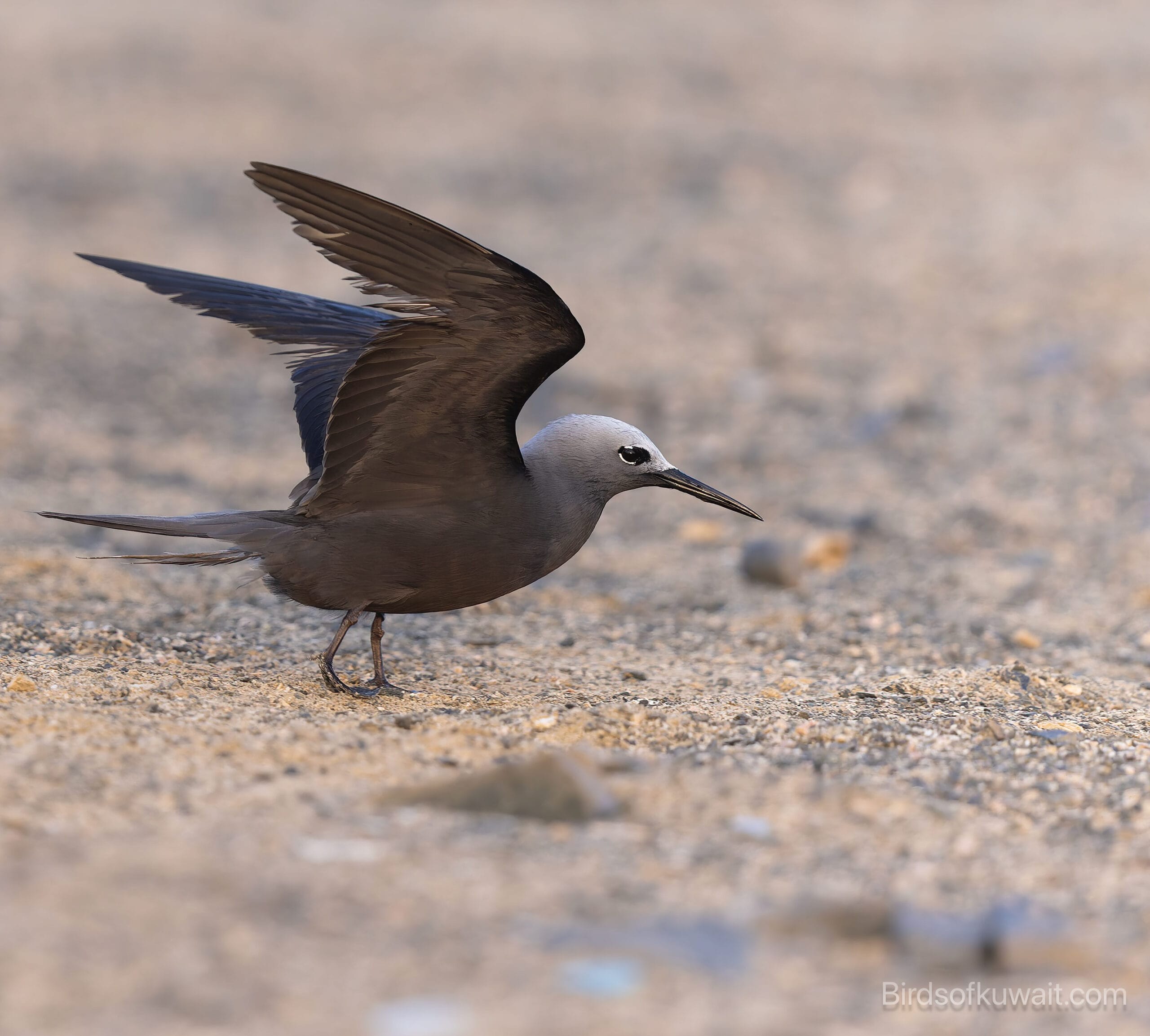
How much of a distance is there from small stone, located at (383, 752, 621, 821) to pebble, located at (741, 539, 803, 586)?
3.35m

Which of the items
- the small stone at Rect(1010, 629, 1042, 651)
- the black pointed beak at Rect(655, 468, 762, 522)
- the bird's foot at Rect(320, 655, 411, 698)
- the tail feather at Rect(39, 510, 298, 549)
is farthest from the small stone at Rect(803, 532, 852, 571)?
the tail feather at Rect(39, 510, 298, 549)

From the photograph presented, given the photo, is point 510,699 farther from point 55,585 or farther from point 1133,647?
point 1133,647

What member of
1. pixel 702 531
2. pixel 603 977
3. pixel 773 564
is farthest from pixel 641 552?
pixel 603 977

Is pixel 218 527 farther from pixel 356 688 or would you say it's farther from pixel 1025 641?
pixel 1025 641

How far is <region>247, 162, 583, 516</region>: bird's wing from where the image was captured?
3.95 metres

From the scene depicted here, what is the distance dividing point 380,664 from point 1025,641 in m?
2.78

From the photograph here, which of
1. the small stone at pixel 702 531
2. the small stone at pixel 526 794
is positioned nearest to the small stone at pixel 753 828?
the small stone at pixel 526 794

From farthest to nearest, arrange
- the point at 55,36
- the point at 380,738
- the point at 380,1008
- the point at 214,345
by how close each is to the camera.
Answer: the point at 55,36 < the point at 214,345 < the point at 380,738 < the point at 380,1008

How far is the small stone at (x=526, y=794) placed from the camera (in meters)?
3.49

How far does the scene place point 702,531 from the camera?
25.3 ft

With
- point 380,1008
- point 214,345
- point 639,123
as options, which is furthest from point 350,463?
point 639,123

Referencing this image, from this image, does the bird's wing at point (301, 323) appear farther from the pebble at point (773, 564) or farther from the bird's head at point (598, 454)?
the pebble at point (773, 564)

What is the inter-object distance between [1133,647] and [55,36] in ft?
48.1

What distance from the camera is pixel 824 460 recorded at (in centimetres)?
870
